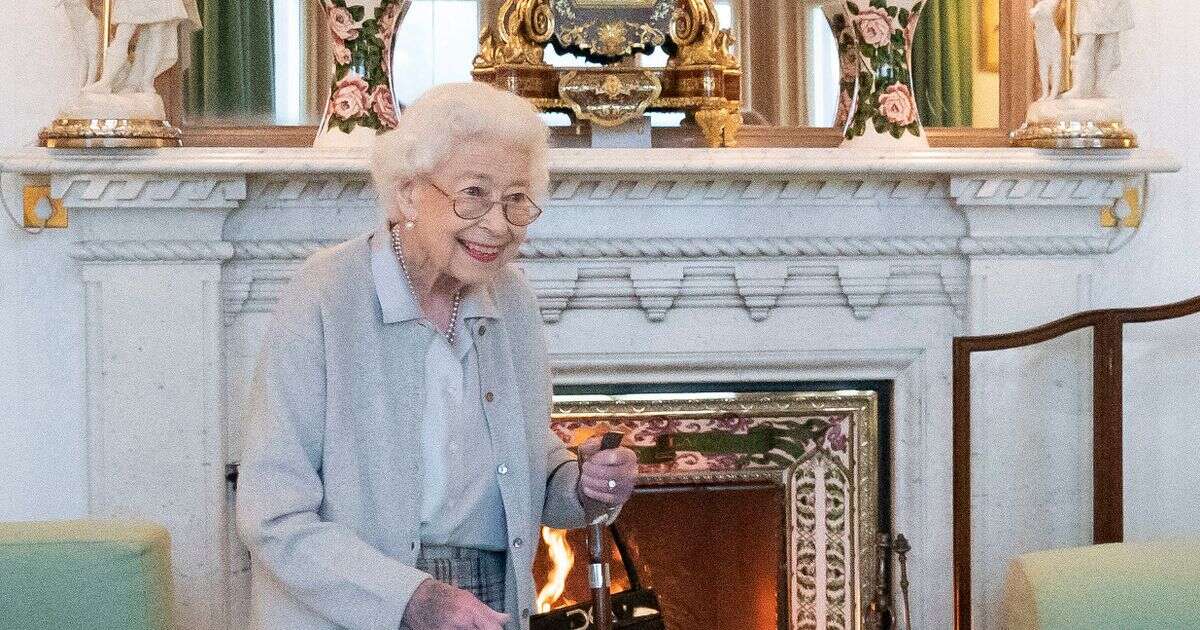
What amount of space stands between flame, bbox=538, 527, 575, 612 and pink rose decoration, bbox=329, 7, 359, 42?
114 cm

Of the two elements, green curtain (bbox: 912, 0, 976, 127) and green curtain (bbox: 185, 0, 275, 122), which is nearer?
green curtain (bbox: 185, 0, 275, 122)

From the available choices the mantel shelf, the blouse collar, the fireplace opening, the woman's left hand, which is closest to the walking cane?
the woman's left hand

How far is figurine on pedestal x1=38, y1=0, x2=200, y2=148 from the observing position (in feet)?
9.92

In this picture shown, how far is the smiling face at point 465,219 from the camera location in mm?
2129

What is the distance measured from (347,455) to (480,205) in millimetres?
373

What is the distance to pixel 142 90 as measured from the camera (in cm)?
311

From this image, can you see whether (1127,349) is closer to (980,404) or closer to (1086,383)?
(1086,383)

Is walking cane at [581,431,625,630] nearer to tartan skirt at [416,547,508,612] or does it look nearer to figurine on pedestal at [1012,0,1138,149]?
tartan skirt at [416,547,508,612]

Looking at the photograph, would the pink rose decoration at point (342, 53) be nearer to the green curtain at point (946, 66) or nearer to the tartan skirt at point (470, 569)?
the green curtain at point (946, 66)

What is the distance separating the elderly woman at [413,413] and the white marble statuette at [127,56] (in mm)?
1056

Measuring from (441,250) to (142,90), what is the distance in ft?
4.00

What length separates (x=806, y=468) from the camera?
3.54 metres

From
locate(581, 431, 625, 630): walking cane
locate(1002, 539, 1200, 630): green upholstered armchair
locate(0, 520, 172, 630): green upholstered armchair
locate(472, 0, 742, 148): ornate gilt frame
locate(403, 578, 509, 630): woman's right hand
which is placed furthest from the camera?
locate(472, 0, 742, 148): ornate gilt frame

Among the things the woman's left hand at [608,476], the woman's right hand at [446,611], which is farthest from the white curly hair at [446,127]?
the woman's right hand at [446,611]
